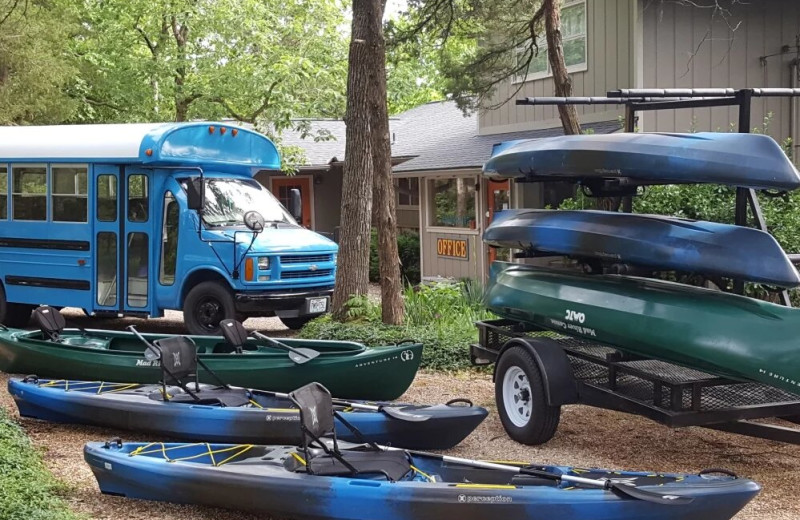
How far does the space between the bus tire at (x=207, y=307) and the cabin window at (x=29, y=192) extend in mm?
2864

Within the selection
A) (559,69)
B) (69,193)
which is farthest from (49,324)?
(559,69)

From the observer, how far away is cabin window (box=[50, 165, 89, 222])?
1363 cm

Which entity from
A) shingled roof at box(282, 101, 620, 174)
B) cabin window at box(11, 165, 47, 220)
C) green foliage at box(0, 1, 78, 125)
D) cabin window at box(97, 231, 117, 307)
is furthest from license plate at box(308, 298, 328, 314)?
green foliage at box(0, 1, 78, 125)

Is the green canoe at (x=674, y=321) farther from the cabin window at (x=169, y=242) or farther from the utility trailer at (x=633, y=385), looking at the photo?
the cabin window at (x=169, y=242)

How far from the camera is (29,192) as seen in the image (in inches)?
559

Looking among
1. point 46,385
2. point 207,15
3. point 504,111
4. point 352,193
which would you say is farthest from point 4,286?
point 207,15

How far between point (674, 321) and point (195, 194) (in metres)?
7.44

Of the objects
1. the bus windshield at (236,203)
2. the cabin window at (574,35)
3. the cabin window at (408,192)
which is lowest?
the bus windshield at (236,203)

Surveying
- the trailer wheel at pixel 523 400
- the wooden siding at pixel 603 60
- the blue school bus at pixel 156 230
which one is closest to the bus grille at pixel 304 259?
the blue school bus at pixel 156 230

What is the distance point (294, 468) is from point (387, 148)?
711 centimetres

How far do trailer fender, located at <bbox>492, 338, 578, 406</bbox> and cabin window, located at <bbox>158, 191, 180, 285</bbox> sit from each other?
6877mm

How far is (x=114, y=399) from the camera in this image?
26.1 ft

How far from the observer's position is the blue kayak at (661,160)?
671 centimetres

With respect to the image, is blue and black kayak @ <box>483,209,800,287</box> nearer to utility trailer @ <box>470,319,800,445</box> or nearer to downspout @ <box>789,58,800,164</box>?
utility trailer @ <box>470,319,800,445</box>
